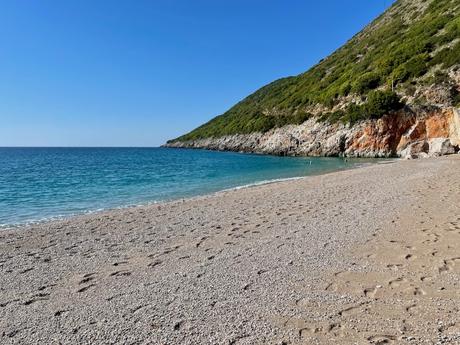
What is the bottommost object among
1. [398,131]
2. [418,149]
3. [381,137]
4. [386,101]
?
[418,149]

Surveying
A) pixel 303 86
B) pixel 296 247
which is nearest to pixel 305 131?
pixel 303 86

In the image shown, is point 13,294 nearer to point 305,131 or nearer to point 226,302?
point 226,302

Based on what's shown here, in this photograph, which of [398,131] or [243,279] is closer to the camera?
[243,279]

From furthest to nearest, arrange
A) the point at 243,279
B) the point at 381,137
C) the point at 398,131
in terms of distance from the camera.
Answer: the point at 381,137 → the point at 398,131 → the point at 243,279

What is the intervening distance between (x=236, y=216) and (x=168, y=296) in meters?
6.78

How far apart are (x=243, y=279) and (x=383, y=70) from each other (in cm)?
5854

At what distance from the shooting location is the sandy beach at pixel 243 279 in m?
4.43

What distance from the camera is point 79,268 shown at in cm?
743

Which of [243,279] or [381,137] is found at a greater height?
[381,137]

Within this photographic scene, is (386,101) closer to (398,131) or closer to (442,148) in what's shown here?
(398,131)

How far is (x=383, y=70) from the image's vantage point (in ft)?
182

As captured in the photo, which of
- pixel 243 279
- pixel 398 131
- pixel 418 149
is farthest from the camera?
Result: pixel 398 131

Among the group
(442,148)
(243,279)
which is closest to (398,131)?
(442,148)

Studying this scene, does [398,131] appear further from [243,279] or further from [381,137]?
[243,279]
